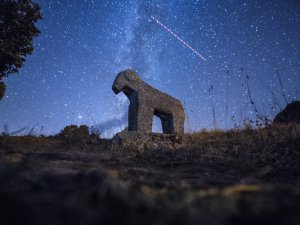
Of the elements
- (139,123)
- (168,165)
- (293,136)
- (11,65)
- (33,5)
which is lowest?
(168,165)

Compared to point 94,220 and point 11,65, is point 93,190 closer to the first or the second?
point 94,220

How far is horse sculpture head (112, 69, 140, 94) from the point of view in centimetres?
970

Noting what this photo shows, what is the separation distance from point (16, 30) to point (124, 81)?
5902mm

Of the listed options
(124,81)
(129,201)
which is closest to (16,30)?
(124,81)

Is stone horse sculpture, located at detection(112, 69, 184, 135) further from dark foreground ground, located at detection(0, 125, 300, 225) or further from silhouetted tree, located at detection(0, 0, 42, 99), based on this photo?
dark foreground ground, located at detection(0, 125, 300, 225)

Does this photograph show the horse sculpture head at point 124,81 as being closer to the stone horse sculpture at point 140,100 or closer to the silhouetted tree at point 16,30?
the stone horse sculpture at point 140,100

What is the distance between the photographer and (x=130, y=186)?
0.80 m

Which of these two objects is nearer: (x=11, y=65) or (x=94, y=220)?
(x=94, y=220)

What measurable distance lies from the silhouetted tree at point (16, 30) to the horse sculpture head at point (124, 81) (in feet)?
17.5

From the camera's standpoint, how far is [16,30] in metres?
12.3

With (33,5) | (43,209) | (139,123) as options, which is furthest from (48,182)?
(33,5)

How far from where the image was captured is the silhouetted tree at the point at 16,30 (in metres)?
12.1

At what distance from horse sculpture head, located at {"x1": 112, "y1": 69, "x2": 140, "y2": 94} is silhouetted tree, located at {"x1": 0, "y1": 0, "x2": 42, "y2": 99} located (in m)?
5.33

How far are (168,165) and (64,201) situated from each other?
8.38 ft
